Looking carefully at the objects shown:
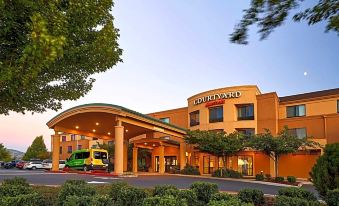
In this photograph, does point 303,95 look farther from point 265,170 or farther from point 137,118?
point 137,118

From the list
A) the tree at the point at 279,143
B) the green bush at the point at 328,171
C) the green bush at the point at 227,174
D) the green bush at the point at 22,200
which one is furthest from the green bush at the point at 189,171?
the green bush at the point at 22,200

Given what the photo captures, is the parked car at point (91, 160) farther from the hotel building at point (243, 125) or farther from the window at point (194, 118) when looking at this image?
the window at point (194, 118)

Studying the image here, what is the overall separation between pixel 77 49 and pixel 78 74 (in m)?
2.75

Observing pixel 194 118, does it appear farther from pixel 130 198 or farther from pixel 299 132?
pixel 130 198

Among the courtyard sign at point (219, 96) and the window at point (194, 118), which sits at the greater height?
the courtyard sign at point (219, 96)

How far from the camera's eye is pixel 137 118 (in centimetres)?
3197

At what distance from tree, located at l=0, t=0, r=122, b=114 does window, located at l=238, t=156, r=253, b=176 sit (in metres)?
31.6

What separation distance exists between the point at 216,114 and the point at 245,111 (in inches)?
140

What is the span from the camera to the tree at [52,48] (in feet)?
22.0

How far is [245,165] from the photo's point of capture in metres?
43.2

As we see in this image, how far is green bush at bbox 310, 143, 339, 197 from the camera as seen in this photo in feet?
35.8

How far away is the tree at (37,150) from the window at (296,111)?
53318 mm

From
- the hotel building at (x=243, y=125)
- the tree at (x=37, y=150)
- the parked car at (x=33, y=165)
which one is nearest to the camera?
the hotel building at (x=243, y=125)

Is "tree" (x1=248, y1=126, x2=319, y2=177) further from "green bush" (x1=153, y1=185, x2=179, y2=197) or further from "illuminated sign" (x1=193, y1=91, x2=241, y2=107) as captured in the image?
"green bush" (x1=153, y1=185, x2=179, y2=197)
